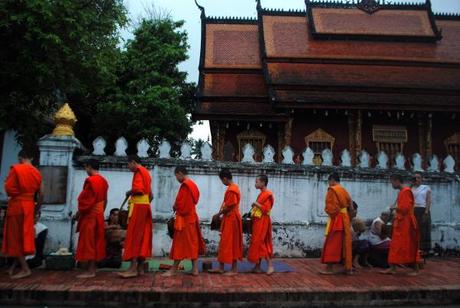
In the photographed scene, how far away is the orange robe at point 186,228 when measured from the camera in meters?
6.30

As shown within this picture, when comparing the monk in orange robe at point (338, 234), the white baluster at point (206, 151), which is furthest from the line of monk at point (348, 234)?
the white baluster at point (206, 151)

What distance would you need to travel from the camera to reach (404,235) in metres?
6.92

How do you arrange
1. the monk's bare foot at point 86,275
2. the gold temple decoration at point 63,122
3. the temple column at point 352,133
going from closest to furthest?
1. the monk's bare foot at point 86,275
2. the gold temple decoration at point 63,122
3. the temple column at point 352,133

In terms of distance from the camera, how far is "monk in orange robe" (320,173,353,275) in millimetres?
6816

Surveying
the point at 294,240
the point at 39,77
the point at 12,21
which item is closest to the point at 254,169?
the point at 294,240

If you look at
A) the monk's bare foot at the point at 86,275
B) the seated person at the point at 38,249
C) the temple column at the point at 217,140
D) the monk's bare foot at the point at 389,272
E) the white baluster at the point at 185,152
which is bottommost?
the monk's bare foot at the point at 86,275

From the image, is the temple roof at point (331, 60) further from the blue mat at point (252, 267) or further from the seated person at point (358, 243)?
the blue mat at point (252, 267)

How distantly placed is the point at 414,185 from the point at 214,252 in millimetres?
3942

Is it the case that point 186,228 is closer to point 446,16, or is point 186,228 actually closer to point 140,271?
point 140,271

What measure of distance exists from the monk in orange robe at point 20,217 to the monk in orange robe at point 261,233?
10.2 ft

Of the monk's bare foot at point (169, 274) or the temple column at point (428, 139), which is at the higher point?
the temple column at point (428, 139)

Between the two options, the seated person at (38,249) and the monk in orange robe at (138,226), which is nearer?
the monk in orange robe at (138,226)

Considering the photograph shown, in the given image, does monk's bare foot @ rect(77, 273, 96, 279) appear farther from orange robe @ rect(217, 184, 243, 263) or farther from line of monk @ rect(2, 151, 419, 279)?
orange robe @ rect(217, 184, 243, 263)

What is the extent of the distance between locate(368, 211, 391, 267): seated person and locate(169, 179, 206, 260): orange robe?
10.1 feet
